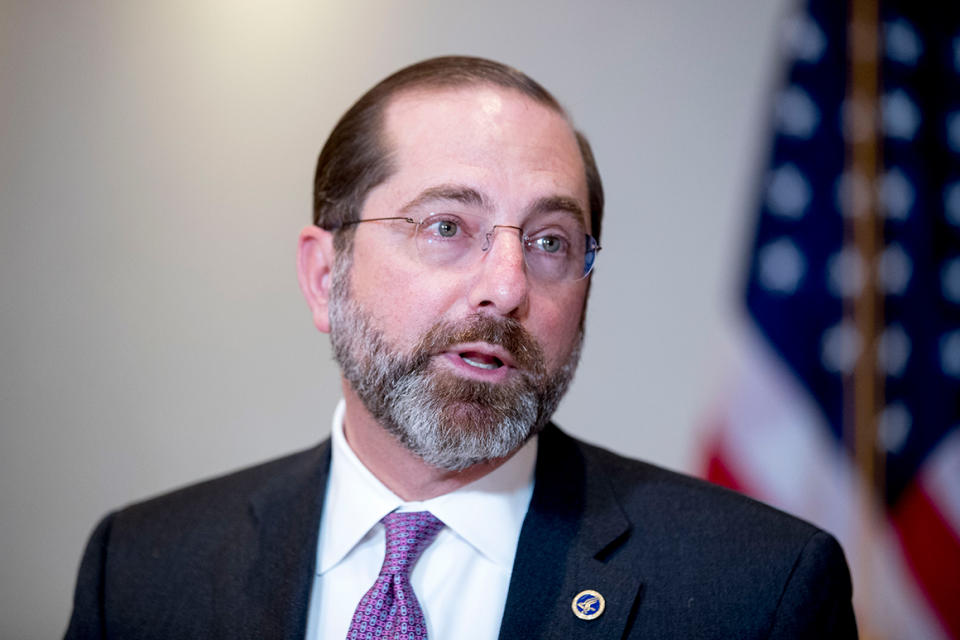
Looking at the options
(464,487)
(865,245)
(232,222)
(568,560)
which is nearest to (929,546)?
(865,245)

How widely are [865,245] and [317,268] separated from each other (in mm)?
2295

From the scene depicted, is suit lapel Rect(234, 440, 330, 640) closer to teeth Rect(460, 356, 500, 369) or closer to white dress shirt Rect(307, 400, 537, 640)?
white dress shirt Rect(307, 400, 537, 640)

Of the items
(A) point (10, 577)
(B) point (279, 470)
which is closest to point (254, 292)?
(B) point (279, 470)

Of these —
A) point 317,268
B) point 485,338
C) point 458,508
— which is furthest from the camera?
point 317,268

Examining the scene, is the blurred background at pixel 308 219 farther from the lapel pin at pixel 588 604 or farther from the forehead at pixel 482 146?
the lapel pin at pixel 588 604

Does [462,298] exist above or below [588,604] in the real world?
above

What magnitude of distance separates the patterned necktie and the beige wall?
1.24m

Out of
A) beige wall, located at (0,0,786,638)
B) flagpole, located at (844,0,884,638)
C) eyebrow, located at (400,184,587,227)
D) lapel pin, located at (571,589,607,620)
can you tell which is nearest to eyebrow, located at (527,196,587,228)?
eyebrow, located at (400,184,587,227)

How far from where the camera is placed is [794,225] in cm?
335

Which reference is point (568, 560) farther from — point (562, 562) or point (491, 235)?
point (491, 235)

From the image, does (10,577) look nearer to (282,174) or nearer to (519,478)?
(282,174)

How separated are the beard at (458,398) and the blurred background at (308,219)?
1252 millimetres

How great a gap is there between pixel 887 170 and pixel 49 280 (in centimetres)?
298

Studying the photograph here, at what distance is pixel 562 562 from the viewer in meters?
1.68
